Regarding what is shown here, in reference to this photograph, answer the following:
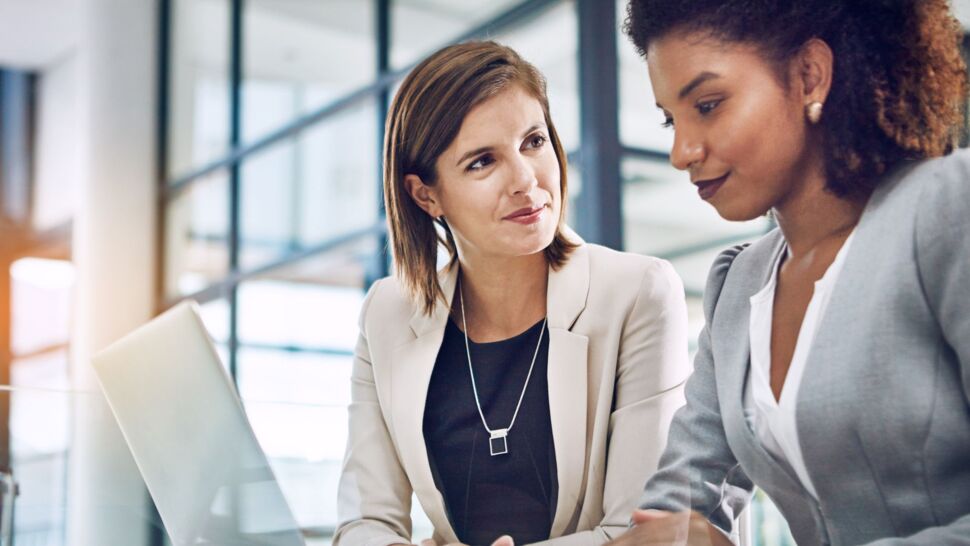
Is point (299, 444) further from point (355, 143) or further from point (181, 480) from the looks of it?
point (355, 143)

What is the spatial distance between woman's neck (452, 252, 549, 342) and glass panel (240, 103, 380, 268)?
2403 mm

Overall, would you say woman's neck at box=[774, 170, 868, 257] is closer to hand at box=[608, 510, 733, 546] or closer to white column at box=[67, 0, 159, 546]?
hand at box=[608, 510, 733, 546]

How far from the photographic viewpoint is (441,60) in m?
1.31

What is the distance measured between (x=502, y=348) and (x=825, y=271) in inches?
17.8

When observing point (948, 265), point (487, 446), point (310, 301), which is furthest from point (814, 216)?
point (310, 301)

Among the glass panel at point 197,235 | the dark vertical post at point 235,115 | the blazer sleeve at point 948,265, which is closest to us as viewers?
the blazer sleeve at point 948,265

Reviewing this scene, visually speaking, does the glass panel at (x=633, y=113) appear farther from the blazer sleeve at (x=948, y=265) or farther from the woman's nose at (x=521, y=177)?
the blazer sleeve at (x=948, y=265)

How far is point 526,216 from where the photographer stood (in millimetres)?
1296

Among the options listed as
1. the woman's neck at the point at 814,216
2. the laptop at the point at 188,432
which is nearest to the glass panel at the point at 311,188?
the laptop at the point at 188,432

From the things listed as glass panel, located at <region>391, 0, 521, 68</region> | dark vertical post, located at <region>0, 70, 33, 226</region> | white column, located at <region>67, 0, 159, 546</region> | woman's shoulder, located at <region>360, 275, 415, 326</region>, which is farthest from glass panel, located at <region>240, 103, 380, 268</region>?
woman's shoulder, located at <region>360, 275, 415, 326</region>

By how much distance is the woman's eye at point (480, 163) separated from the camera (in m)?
1.29

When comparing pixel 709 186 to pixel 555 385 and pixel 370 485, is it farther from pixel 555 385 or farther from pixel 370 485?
pixel 370 485

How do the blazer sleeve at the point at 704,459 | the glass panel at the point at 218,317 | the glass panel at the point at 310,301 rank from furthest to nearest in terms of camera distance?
1. the glass panel at the point at 218,317
2. the glass panel at the point at 310,301
3. the blazer sleeve at the point at 704,459

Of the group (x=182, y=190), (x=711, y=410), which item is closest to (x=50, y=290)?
(x=182, y=190)
